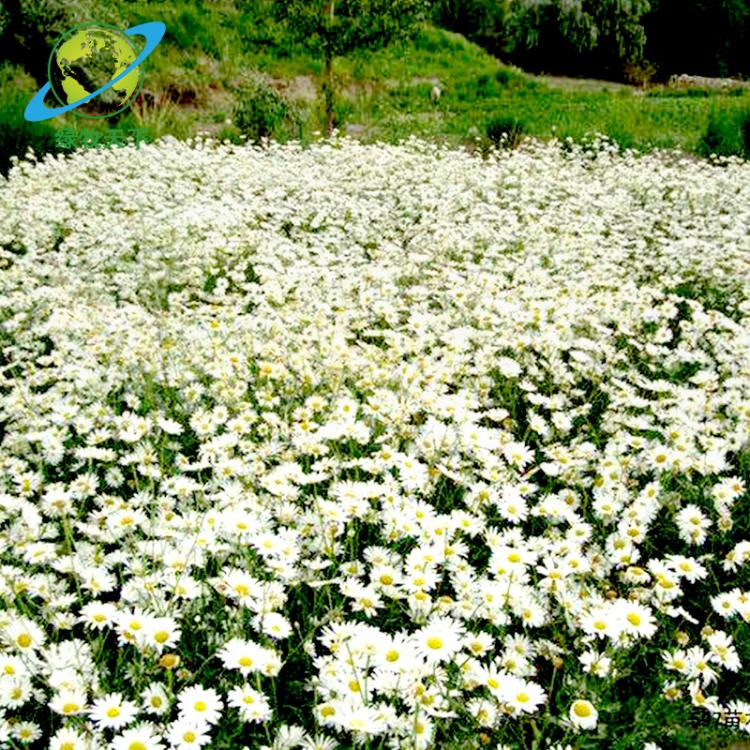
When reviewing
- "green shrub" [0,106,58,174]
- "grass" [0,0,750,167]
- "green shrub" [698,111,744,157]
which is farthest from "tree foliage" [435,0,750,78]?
"green shrub" [0,106,58,174]

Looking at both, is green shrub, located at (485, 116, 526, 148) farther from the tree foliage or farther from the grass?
the tree foliage

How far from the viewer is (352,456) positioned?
2.93 metres

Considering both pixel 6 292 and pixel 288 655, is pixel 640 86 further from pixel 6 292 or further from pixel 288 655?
pixel 288 655

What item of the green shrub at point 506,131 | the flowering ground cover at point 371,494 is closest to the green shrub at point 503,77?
the green shrub at point 506,131

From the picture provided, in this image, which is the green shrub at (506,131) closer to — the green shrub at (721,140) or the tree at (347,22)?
the tree at (347,22)

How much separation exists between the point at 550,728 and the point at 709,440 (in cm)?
130

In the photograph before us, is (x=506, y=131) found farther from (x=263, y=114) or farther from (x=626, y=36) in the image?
(x=626, y=36)

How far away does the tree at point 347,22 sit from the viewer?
10484mm

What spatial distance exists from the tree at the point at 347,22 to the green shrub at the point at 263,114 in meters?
0.84

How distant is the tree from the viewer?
10484mm

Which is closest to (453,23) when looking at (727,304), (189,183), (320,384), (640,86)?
(640,86)

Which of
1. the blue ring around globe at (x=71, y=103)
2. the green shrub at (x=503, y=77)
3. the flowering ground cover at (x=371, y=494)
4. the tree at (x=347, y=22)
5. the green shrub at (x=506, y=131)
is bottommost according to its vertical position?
the green shrub at (x=503, y=77)

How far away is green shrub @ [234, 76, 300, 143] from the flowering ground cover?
4694mm

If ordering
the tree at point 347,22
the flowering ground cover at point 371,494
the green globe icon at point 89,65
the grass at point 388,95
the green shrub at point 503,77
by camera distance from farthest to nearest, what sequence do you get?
the green shrub at point 503,77 < the grass at point 388,95 < the green globe icon at point 89,65 < the tree at point 347,22 < the flowering ground cover at point 371,494
